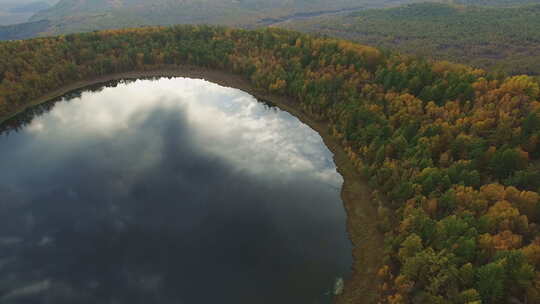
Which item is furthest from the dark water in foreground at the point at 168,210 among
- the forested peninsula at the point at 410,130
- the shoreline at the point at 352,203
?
the forested peninsula at the point at 410,130

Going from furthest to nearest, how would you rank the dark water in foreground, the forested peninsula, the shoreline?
the shoreline < the dark water in foreground < the forested peninsula

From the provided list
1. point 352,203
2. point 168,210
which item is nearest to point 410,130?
point 352,203

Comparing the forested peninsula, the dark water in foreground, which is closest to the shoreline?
the forested peninsula

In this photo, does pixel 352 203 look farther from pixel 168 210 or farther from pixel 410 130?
pixel 168 210

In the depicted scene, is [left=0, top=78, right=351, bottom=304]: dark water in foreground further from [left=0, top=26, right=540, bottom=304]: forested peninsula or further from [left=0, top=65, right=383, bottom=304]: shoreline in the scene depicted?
[left=0, top=26, right=540, bottom=304]: forested peninsula

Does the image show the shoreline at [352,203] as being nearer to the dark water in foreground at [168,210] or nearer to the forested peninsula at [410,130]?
the forested peninsula at [410,130]

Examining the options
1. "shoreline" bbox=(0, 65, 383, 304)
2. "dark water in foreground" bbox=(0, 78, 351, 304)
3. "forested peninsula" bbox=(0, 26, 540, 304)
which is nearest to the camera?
"forested peninsula" bbox=(0, 26, 540, 304)
